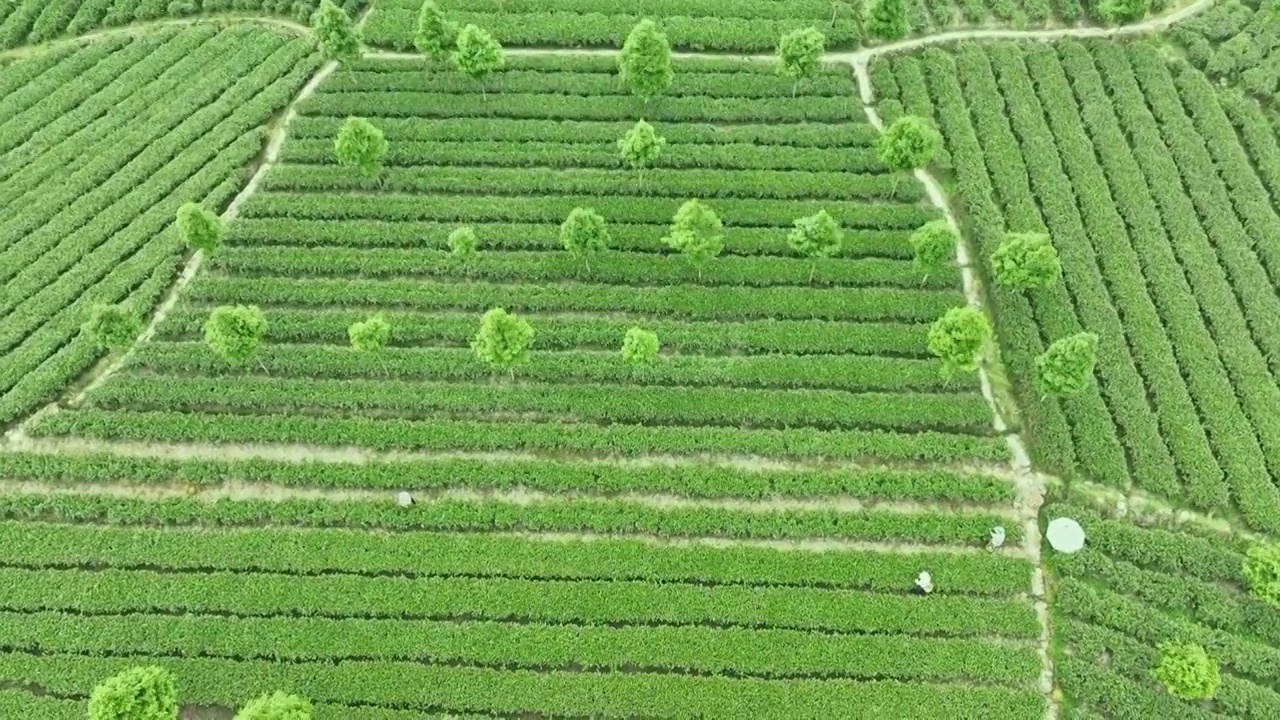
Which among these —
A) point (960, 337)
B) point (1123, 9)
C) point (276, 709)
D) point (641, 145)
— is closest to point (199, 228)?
point (641, 145)

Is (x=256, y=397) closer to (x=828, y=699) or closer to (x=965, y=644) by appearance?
(x=828, y=699)

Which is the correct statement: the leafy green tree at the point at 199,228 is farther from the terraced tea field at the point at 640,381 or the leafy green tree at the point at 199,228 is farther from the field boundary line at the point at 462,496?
the field boundary line at the point at 462,496

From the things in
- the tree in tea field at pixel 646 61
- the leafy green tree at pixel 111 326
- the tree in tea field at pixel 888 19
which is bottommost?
the leafy green tree at pixel 111 326

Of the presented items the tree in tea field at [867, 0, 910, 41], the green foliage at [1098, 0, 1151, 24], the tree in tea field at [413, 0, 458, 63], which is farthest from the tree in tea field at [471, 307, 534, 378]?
the green foliage at [1098, 0, 1151, 24]

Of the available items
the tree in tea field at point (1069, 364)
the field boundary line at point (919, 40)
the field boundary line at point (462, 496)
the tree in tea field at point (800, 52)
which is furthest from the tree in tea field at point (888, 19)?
the field boundary line at point (462, 496)

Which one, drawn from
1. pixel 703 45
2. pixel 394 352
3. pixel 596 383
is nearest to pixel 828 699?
pixel 596 383

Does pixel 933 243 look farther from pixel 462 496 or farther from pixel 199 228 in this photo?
pixel 199 228

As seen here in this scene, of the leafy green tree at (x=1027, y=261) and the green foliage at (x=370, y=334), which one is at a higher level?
the leafy green tree at (x=1027, y=261)
